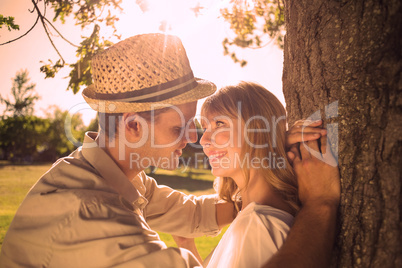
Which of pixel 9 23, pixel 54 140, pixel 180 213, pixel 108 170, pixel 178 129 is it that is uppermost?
pixel 9 23

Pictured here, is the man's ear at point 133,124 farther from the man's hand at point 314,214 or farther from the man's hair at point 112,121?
the man's hand at point 314,214

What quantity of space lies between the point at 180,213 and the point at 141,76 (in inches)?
60.0

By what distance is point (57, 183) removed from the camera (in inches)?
92.8

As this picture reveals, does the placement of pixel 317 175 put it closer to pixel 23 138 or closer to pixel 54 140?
pixel 23 138

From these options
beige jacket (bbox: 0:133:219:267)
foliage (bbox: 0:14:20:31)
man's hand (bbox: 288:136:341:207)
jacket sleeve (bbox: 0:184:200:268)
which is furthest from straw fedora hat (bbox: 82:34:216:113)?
foliage (bbox: 0:14:20:31)

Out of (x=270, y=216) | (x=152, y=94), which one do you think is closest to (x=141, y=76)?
(x=152, y=94)

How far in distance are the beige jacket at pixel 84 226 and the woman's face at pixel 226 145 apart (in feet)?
2.56

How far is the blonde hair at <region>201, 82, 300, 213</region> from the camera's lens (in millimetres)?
2455

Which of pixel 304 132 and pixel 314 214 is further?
pixel 304 132

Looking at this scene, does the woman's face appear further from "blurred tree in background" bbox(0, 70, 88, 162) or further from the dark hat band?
"blurred tree in background" bbox(0, 70, 88, 162)

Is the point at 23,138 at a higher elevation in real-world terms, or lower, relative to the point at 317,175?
lower

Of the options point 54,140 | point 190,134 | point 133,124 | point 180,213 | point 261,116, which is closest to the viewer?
point 261,116

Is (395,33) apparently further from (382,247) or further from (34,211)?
(34,211)

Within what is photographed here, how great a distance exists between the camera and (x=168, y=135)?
2906 mm
